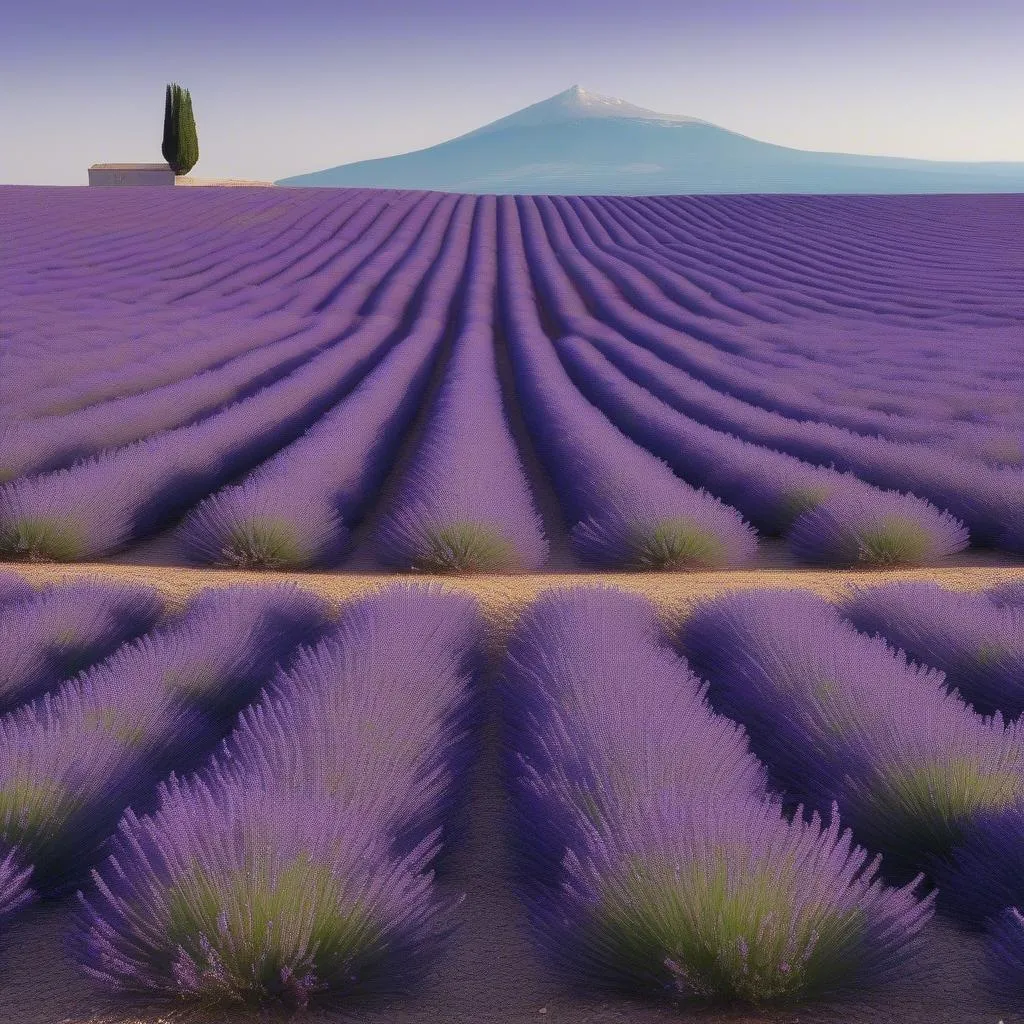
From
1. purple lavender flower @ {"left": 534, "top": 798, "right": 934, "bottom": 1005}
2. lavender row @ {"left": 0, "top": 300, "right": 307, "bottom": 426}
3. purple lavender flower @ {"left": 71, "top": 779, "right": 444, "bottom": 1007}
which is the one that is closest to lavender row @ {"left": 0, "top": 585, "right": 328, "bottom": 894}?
purple lavender flower @ {"left": 71, "top": 779, "right": 444, "bottom": 1007}

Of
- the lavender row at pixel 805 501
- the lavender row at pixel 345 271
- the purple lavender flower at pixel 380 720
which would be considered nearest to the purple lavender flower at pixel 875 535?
the lavender row at pixel 805 501

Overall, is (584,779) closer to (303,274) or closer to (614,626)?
(614,626)

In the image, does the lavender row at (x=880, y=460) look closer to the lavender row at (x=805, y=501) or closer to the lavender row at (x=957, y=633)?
the lavender row at (x=805, y=501)

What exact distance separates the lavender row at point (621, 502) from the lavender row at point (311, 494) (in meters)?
0.94

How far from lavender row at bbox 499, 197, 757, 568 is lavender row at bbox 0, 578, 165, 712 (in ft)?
5.41

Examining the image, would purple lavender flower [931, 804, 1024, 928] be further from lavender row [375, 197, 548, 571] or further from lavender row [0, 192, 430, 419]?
lavender row [0, 192, 430, 419]

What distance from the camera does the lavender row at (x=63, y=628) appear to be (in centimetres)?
257

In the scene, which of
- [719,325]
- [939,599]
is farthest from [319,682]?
[719,325]

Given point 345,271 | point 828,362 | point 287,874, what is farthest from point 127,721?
point 345,271

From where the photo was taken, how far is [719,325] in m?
9.73

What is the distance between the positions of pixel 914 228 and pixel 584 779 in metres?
21.4

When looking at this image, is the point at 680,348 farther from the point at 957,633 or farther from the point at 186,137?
the point at 186,137

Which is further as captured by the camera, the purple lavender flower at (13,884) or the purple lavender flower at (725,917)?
the purple lavender flower at (13,884)

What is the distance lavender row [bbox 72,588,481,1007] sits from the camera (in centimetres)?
141
